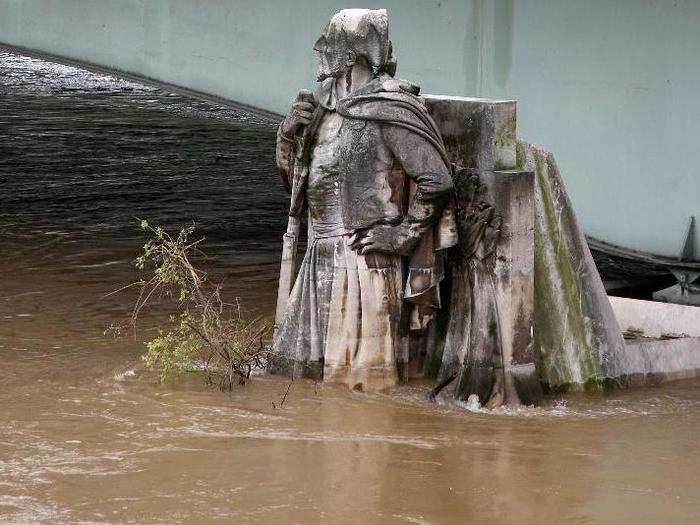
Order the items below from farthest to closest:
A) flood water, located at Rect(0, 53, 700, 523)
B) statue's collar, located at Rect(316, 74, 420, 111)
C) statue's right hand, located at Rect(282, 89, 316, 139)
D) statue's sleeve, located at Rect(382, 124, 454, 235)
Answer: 1. statue's right hand, located at Rect(282, 89, 316, 139)
2. statue's collar, located at Rect(316, 74, 420, 111)
3. statue's sleeve, located at Rect(382, 124, 454, 235)
4. flood water, located at Rect(0, 53, 700, 523)

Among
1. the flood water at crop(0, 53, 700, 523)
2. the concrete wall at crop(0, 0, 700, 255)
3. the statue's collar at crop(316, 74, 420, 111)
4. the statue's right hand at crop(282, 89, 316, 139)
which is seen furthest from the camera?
the concrete wall at crop(0, 0, 700, 255)

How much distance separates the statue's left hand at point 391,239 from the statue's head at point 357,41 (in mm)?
906

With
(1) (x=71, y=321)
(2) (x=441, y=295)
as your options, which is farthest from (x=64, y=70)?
(2) (x=441, y=295)

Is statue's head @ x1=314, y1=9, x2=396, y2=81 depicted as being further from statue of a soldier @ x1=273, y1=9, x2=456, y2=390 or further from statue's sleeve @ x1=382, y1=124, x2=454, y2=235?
statue's sleeve @ x1=382, y1=124, x2=454, y2=235

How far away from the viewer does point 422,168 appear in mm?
8461

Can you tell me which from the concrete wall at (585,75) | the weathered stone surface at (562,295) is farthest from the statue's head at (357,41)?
the concrete wall at (585,75)

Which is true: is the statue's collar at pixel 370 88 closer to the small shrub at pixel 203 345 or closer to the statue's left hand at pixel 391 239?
the statue's left hand at pixel 391 239

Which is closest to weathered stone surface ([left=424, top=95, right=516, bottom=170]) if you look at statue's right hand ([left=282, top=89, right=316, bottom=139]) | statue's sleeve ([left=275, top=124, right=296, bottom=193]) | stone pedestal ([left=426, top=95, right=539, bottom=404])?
stone pedestal ([left=426, top=95, right=539, bottom=404])

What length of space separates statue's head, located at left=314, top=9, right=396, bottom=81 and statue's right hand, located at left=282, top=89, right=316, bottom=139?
0.26m

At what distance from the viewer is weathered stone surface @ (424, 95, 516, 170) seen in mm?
8602

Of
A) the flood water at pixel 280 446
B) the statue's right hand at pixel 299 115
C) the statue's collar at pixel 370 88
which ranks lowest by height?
the flood water at pixel 280 446

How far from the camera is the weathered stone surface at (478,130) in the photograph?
339 inches

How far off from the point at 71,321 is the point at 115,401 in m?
2.71

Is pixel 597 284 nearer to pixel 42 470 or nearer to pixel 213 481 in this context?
pixel 213 481
